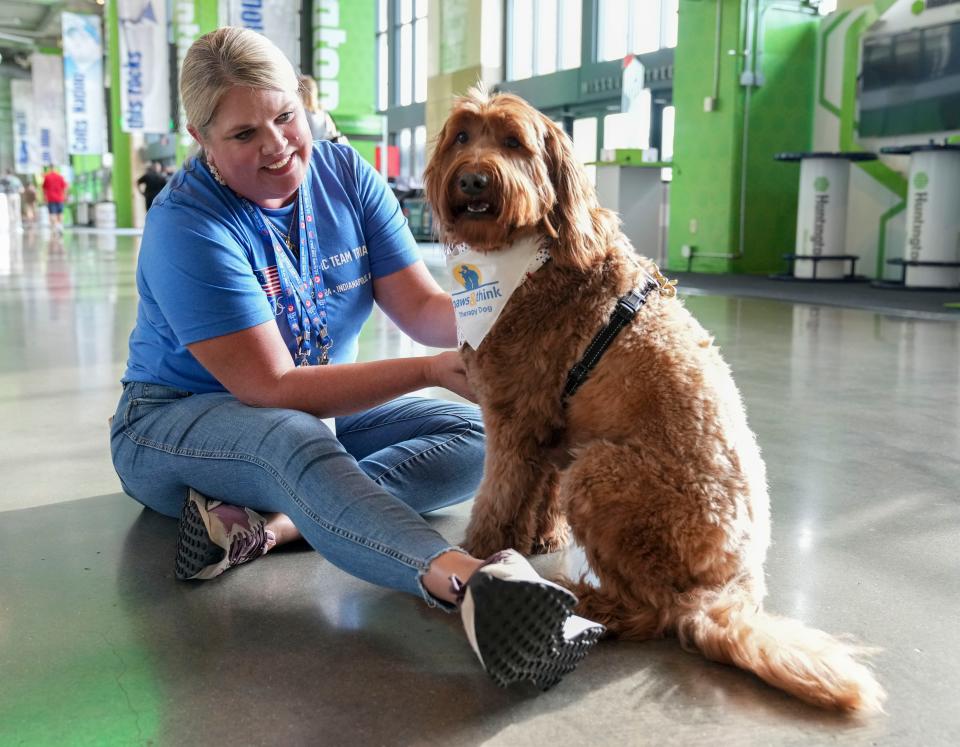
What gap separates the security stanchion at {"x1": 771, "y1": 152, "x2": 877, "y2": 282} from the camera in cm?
1022

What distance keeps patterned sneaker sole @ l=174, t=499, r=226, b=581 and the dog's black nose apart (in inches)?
35.6

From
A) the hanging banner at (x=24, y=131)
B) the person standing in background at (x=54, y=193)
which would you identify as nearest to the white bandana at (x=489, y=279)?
the person standing in background at (x=54, y=193)

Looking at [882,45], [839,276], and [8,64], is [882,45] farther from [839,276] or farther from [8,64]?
[8,64]

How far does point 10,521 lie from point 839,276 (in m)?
9.94

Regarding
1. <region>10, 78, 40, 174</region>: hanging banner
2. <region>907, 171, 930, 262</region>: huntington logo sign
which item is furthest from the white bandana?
<region>10, 78, 40, 174</region>: hanging banner

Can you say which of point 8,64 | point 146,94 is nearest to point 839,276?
point 146,94

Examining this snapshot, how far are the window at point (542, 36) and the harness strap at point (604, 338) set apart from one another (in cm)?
1452

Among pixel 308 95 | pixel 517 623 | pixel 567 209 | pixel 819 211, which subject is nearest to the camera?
pixel 517 623

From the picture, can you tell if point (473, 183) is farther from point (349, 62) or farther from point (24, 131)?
point (24, 131)

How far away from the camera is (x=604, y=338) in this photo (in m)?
1.83

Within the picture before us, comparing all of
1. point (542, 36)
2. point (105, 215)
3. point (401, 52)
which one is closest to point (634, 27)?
point (542, 36)

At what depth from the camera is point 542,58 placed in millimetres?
16453

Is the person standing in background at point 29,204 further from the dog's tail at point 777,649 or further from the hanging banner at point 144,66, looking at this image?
the dog's tail at point 777,649

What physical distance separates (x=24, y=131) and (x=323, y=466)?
3809 centimetres
